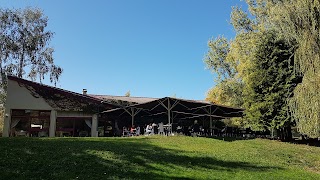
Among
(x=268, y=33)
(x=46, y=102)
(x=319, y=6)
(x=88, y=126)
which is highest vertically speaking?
(x=268, y=33)

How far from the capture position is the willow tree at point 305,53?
15.0 meters

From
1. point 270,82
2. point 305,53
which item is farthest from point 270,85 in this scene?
point 305,53

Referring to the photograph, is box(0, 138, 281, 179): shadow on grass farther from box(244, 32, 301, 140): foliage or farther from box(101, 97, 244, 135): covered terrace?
box(244, 32, 301, 140): foliage

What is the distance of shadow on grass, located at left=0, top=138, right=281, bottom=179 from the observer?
9.15 m

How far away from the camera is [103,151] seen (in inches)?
484

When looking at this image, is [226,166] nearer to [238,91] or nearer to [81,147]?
[81,147]

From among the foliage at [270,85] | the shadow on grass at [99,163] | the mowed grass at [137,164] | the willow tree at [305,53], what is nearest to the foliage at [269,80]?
the foliage at [270,85]

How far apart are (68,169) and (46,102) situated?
1918 cm

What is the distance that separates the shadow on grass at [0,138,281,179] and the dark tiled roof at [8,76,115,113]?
49.8ft

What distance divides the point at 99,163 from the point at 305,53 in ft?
38.9

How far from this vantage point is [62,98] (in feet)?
92.1

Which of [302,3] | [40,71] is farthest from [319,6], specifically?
[40,71]

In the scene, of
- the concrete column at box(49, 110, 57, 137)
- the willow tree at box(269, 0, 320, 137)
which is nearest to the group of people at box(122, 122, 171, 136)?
the concrete column at box(49, 110, 57, 137)

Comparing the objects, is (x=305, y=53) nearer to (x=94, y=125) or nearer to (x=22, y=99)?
(x=94, y=125)
